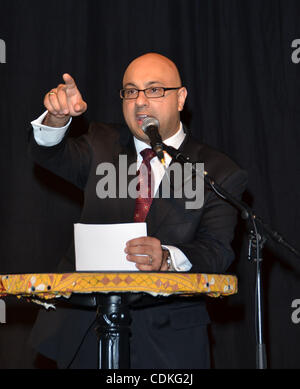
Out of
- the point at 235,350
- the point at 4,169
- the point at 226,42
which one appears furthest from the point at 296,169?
the point at 4,169

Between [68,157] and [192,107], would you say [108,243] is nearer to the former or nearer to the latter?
[68,157]

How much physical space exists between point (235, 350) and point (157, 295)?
1.66 metres

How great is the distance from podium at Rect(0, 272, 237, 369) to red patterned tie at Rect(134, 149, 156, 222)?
0.52 meters

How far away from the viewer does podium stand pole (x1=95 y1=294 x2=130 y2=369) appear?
60.6 inches

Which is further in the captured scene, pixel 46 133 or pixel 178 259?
pixel 46 133

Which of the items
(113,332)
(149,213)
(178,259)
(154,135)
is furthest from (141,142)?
(113,332)

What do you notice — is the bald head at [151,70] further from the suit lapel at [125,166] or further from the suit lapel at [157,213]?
the suit lapel at [157,213]

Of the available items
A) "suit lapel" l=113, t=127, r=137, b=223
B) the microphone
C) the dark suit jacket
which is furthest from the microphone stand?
"suit lapel" l=113, t=127, r=137, b=223

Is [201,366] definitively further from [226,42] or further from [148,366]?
[226,42]

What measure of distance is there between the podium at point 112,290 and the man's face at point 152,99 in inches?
31.6

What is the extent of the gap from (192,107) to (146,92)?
2.86 ft

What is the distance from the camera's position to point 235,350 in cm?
298

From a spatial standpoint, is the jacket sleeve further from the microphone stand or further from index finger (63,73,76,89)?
the microphone stand

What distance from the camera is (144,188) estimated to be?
2.12 m
